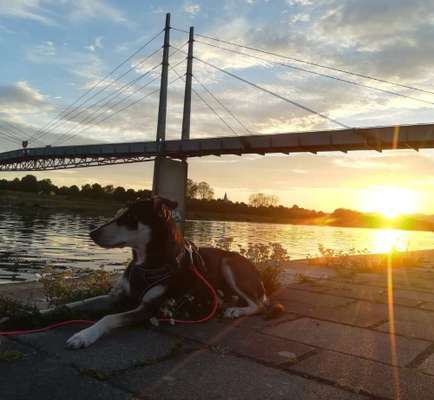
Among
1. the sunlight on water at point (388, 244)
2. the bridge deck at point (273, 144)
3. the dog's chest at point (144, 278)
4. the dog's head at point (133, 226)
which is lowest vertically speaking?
the sunlight on water at point (388, 244)

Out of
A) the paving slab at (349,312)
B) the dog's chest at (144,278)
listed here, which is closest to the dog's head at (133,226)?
the dog's chest at (144,278)

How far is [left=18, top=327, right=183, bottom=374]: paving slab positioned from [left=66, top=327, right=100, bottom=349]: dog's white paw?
0.04 m

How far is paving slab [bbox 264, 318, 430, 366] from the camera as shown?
4.41 metres

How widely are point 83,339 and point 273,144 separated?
4415 cm

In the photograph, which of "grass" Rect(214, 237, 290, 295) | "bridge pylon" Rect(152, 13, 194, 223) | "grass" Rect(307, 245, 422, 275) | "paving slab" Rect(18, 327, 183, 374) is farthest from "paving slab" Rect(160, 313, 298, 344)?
"bridge pylon" Rect(152, 13, 194, 223)

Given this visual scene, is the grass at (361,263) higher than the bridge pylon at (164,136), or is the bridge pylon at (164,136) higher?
the bridge pylon at (164,136)

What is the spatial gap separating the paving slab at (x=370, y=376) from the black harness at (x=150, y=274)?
166 centimetres

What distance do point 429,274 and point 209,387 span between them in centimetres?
919

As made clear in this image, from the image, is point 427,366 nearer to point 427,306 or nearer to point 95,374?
point 95,374

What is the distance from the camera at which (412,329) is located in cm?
543

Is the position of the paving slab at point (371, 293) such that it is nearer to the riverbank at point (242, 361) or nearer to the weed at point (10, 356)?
the riverbank at point (242, 361)

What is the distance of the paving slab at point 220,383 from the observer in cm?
324

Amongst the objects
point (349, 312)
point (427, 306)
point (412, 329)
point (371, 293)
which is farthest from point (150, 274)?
point (371, 293)

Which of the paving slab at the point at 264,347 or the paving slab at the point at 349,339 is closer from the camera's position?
the paving slab at the point at 264,347
